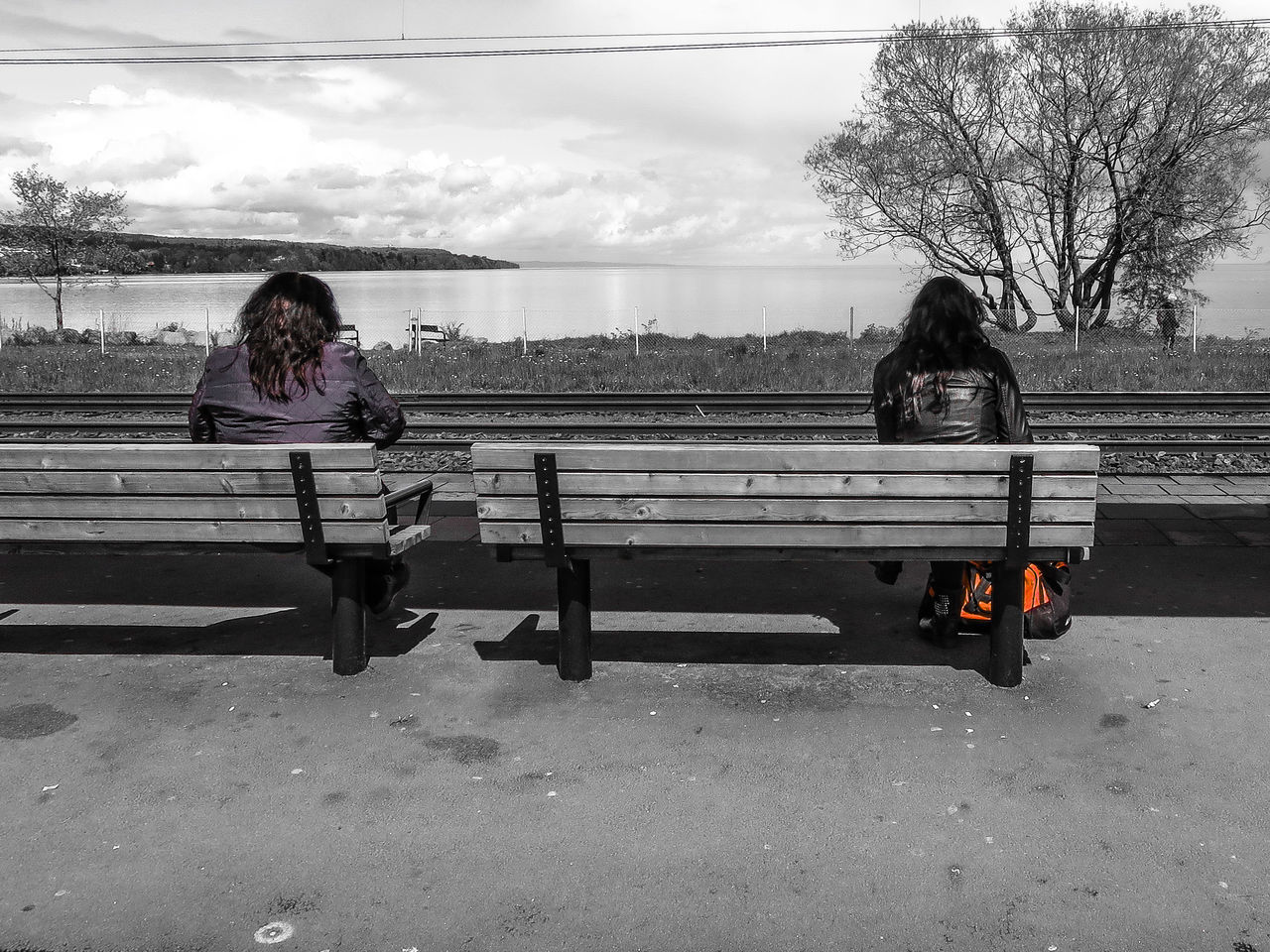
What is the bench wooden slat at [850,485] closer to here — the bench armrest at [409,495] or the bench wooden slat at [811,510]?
the bench wooden slat at [811,510]

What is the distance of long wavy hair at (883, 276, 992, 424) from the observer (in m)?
4.52

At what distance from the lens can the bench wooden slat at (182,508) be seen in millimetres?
4184

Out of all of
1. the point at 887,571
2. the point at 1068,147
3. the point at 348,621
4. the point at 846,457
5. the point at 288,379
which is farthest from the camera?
the point at 1068,147

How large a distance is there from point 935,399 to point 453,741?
7.43ft

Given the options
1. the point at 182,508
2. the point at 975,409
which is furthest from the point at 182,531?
the point at 975,409

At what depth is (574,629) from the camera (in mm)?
4277

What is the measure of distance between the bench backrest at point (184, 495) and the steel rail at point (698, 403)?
840 cm

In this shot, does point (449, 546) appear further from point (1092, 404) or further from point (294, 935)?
point (1092, 404)

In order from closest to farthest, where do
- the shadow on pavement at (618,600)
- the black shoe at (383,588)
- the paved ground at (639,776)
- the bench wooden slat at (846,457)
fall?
the paved ground at (639,776)
the bench wooden slat at (846,457)
the shadow on pavement at (618,600)
the black shoe at (383,588)

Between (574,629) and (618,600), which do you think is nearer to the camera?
(574,629)

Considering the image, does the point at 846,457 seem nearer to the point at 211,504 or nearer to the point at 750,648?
the point at 750,648

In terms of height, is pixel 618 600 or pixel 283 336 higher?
pixel 283 336

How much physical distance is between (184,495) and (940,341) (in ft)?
9.60

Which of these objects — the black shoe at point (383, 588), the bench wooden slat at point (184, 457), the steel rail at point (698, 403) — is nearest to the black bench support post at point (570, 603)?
the bench wooden slat at point (184, 457)
